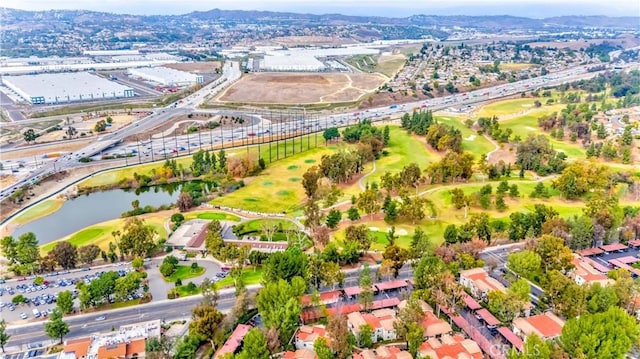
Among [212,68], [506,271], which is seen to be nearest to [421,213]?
[506,271]

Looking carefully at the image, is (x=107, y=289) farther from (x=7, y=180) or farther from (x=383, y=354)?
(x=7, y=180)

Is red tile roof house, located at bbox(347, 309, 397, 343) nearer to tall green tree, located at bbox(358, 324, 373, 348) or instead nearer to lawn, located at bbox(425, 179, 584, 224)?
tall green tree, located at bbox(358, 324, 373, 348)

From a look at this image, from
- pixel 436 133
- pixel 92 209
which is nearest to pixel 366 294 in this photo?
pixel 92 209

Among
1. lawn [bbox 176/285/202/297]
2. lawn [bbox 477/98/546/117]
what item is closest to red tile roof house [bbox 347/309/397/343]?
lawn [bbox 176/285/202/297]

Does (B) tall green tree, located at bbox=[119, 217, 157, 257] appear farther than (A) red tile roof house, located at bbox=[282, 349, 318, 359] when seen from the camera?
Yes

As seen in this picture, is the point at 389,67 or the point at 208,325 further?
the point at 389,67

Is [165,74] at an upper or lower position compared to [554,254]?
upper
